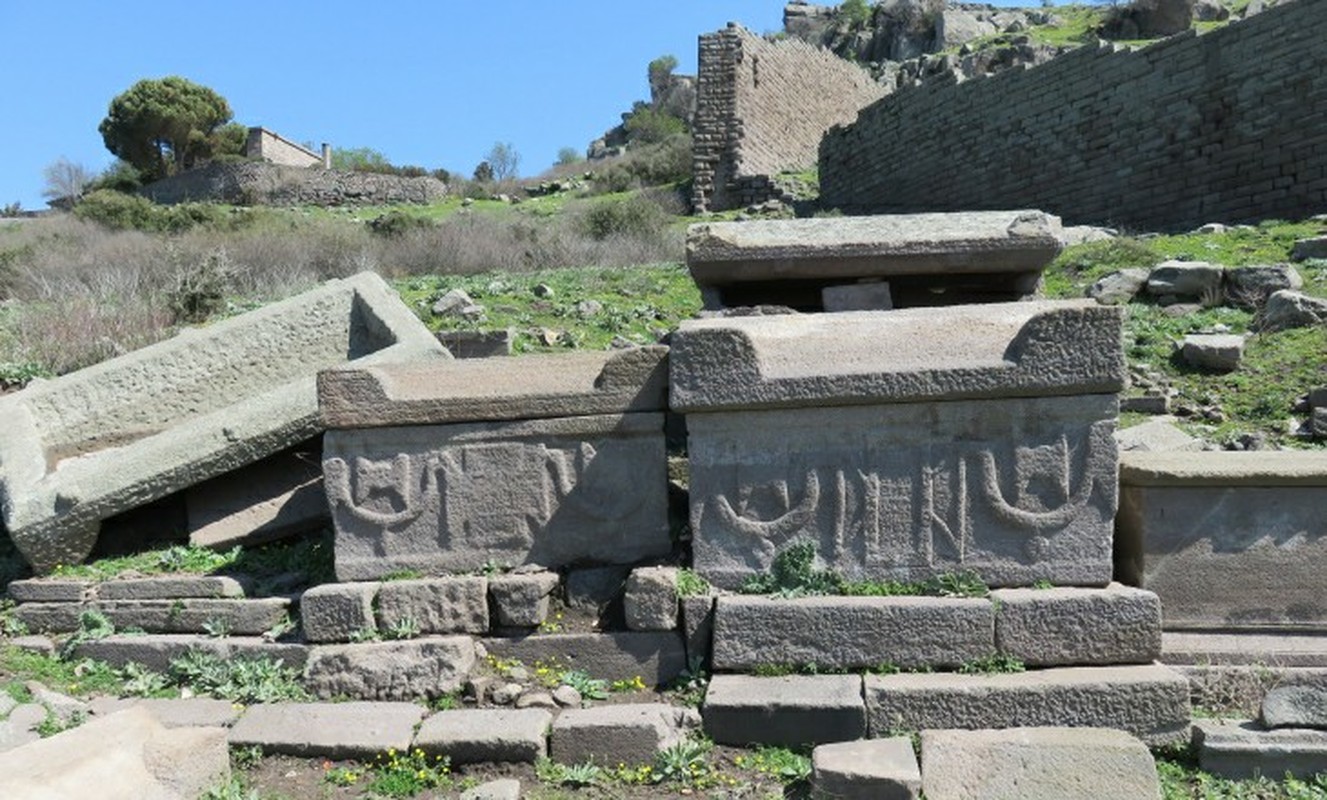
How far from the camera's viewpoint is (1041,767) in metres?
3.14

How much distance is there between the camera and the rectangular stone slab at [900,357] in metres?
3.67

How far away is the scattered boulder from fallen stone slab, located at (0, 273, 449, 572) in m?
4.86

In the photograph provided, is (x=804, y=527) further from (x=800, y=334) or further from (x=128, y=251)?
(x=128, y=251)

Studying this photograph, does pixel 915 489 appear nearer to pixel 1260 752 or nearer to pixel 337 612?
pixel 1260 752

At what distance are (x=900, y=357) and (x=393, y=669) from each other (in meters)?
2.11

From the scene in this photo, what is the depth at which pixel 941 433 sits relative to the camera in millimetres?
3807

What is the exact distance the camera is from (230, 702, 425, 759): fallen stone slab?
356cm

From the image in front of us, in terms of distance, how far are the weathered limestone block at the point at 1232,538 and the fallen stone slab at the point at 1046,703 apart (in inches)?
17.0

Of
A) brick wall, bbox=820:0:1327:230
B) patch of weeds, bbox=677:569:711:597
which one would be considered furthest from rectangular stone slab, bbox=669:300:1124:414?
brick wall, bbox=820:0:1327:230

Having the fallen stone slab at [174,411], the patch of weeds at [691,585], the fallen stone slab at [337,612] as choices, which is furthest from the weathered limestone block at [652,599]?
the fallen stone slab at [174,411]

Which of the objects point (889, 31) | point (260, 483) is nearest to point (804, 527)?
point (260, 483)

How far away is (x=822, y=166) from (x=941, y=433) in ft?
66.3

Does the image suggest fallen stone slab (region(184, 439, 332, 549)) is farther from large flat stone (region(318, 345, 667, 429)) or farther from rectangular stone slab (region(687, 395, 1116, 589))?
rectangular stone slab (region(687, 395, 1116, 589))

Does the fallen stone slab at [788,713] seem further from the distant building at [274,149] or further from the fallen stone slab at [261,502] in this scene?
the distant building at [274,149]
